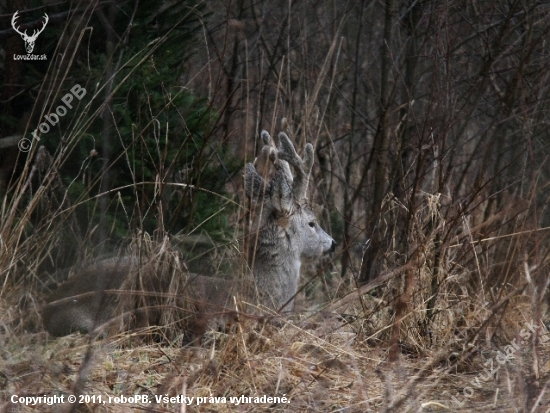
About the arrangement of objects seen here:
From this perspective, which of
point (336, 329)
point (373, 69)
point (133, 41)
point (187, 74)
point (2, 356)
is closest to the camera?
point (2, 356)

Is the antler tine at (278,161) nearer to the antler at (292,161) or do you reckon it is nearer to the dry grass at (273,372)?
the antler at (292,161)

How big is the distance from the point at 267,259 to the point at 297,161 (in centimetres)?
70

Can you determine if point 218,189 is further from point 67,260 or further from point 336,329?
point 336,329

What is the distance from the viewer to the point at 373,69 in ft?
31.9

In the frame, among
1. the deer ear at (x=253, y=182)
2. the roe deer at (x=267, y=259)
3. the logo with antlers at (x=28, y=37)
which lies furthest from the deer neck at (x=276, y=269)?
the logo with antlers at (x=28, y=37)

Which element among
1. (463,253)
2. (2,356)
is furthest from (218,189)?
(2,356)

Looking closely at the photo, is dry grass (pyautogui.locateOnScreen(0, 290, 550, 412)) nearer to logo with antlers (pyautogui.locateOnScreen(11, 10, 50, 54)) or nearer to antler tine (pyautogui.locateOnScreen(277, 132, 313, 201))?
antler tine (pyautogui.locateOnScreen(277, 132, 313, 201))

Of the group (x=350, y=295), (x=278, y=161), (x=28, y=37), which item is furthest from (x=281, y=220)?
(x=28, y=37)

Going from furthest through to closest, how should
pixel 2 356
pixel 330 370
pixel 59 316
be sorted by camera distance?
pixel 59 316 < pixel 330 370 < pixel 2 356

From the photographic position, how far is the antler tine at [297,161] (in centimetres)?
570

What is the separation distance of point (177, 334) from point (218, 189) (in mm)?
1881

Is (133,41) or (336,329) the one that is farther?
(133,41)

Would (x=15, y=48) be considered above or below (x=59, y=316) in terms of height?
above

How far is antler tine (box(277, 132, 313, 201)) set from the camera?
5.70 m
